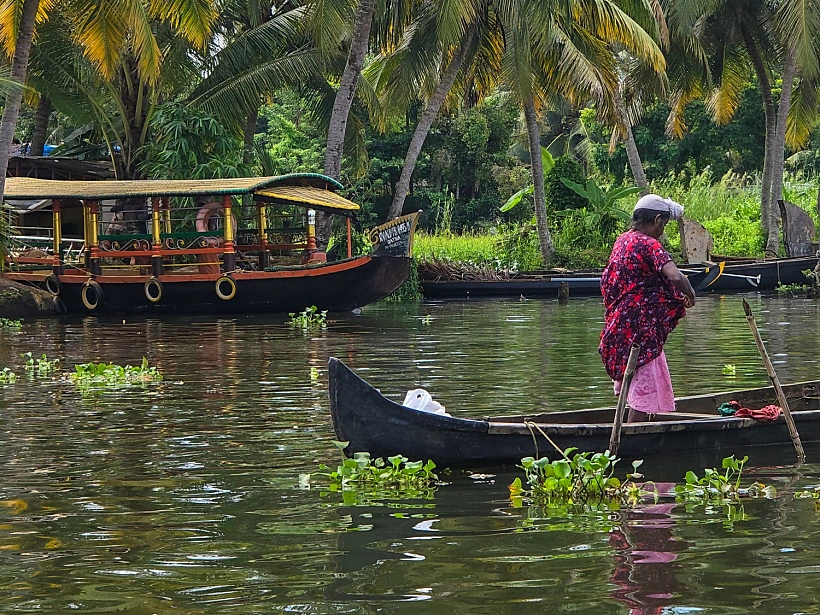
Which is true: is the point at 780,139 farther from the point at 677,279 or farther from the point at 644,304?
the point at 677,279

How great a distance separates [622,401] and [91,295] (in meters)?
16.7

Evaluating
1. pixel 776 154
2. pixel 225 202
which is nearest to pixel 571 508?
pixel 225 202

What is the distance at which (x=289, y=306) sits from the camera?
21.7m

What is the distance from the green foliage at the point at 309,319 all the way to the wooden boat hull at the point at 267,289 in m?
0.45

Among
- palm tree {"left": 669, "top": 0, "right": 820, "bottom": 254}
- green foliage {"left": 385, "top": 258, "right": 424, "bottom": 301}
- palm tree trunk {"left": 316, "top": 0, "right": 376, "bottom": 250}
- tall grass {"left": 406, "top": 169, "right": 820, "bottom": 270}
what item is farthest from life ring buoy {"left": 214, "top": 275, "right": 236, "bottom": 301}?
palm tree {"left": 669, "top": 0, "right": 820, "bottom": 254}

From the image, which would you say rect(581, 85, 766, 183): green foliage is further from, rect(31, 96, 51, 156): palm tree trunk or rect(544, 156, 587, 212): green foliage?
rect(31, 96, 51, 156): palm tree trunk

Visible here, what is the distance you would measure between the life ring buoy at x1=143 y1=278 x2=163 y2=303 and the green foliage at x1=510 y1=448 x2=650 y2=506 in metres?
15.9

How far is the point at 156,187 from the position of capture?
20.7m

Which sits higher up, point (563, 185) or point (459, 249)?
point (563, 185)

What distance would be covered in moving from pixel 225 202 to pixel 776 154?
558 inches

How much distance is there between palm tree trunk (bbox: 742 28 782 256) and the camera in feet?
94.6

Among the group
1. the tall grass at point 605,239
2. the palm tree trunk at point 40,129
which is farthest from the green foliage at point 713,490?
the palm tree trunk at point 40,129

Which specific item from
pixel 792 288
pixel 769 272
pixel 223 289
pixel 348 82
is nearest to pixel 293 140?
pixel 348 82

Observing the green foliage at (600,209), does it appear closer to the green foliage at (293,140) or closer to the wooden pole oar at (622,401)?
the green foliage at (293,140)
